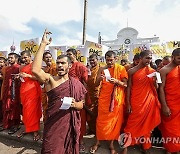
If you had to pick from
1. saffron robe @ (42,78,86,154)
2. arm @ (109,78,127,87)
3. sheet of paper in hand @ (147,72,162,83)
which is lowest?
saffron robe @ (42,78,86,154)

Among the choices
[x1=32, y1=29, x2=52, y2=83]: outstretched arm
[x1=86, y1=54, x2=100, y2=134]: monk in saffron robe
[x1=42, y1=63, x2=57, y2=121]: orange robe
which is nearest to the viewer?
[x1=32, y1=29, x2=52, y2=83]: outstretched arm

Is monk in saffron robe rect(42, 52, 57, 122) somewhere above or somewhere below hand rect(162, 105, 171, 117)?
above

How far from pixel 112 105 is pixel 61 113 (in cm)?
128

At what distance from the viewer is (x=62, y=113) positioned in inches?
120

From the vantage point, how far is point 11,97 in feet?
18.0

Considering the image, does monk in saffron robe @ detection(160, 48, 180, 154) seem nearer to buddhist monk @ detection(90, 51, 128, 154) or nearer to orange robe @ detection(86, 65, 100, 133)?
buddhist monk @ detection(90, 51, 128, 154)

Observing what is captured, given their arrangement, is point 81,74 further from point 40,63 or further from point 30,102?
point 40,63

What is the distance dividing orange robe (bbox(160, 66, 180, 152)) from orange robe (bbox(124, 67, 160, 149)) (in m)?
0.22

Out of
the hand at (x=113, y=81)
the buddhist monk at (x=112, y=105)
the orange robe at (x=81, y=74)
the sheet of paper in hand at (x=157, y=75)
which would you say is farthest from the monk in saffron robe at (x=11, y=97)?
the sheet of paper in hand at (x=157, y=75)

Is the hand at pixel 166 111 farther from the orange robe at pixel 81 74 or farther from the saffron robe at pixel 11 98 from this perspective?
the saffron robe at pixel 11 98

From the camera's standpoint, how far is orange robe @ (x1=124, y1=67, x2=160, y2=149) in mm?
3992

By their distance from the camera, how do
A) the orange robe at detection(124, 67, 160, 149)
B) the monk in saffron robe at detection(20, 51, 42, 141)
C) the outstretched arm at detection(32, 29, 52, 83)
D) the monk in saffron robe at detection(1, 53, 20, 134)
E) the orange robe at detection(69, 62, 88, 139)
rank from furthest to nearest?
the monk in saffron robe at detection(1, 53, 20, 134), the monk in saffron robe at detection(20, 51, 42, 141), the orange robe at detection(69, 62, 88, 139), the orange robe at detection(124, 67, 160, 149), the outstretched arm at detection(32, 29, 52, 83)

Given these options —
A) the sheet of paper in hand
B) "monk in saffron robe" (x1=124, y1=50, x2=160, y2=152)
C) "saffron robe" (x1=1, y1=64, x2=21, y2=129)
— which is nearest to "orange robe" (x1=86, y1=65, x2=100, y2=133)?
"monk in saffron robe" (x1=124, y1=50, x2=160, y2=152)

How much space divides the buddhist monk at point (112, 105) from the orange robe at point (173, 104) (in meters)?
0.77
